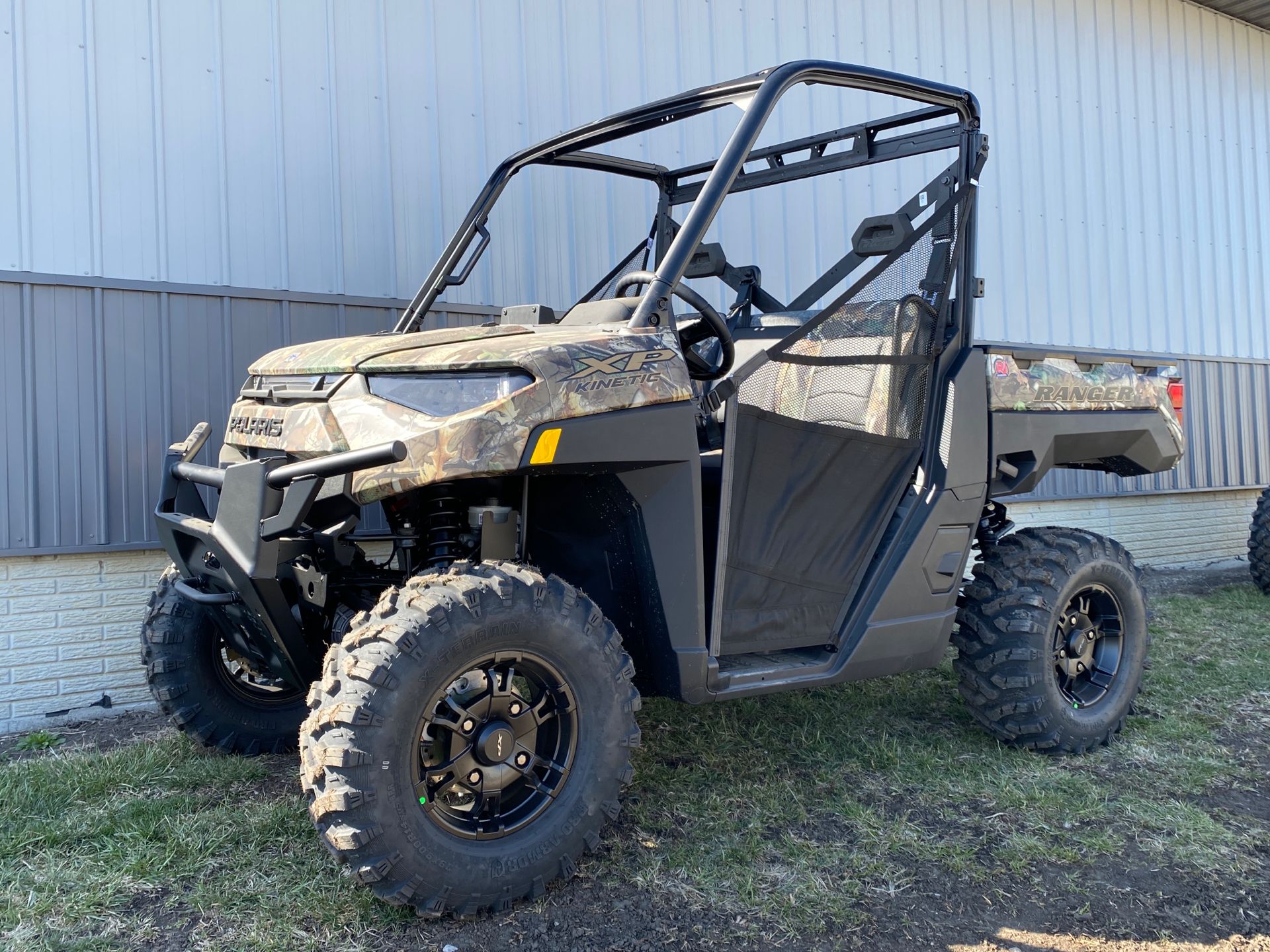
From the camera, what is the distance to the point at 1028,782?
12.3 feet

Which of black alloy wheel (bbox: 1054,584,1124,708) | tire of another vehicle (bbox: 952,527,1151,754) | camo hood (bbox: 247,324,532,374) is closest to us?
camo hood (bbox: 247,324,532,374)

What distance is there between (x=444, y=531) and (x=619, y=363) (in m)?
0.77

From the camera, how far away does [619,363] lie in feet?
9.41

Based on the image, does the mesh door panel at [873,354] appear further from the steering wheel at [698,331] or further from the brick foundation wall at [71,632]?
the brick foundation wall at [71,632]

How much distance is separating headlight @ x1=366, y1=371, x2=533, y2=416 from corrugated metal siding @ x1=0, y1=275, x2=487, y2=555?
8.52 ft

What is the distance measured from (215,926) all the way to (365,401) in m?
1.45

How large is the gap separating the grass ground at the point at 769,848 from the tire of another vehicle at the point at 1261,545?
3522 millimetres

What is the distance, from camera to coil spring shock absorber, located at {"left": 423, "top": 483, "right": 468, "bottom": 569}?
3088 millimetres

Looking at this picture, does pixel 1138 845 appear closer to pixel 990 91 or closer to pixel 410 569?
pixel 410 569

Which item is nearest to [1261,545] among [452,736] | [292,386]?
[452,736]

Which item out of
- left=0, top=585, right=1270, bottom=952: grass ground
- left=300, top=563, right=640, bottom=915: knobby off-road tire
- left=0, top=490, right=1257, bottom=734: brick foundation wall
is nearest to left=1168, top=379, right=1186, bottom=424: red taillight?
left=0, top=585, right=1270, bottom=952: grass ground

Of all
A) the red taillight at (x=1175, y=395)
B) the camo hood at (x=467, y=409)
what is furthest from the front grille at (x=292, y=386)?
the red taillight at (x=1175, y=395)

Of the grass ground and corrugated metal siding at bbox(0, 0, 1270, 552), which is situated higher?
corrugated metal siding at bbox(0, 0, 1270, 552)

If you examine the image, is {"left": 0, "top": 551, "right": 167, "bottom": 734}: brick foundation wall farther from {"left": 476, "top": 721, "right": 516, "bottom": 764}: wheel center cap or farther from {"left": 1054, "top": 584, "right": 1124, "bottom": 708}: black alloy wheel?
{"left": 1054, "top": 584, "right": 1124, "bottom": 708}: black alloy wheel
